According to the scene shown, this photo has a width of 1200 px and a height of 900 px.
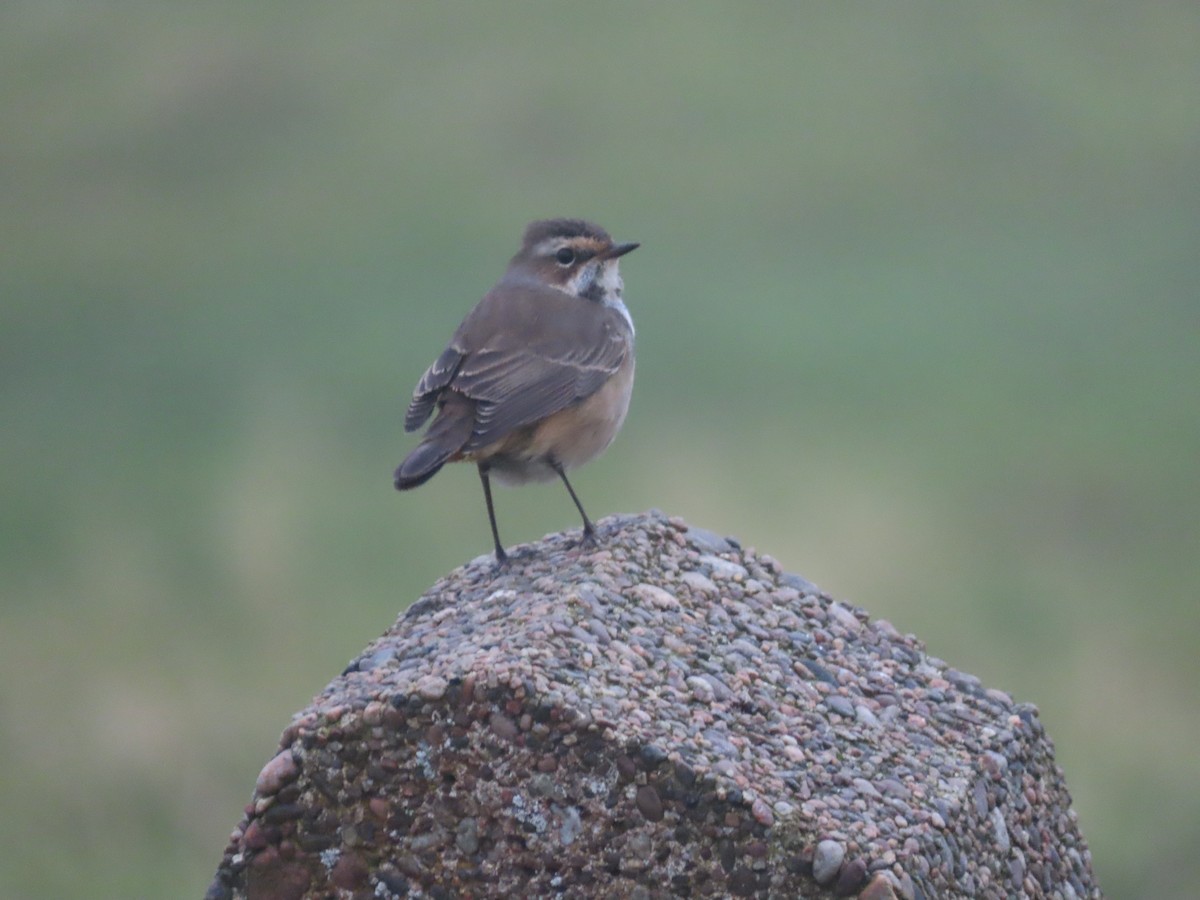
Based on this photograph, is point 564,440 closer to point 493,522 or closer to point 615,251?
point 493,522

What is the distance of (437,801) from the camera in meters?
4.93

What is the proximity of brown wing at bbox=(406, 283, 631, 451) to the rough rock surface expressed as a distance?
98 cm

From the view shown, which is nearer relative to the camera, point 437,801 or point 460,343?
point 437,801

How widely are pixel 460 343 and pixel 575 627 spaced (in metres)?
2.11

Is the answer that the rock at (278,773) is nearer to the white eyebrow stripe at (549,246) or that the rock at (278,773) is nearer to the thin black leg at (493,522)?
the thin black leg at (493,522)

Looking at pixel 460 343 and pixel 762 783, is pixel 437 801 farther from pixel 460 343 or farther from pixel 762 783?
pixel 460 343

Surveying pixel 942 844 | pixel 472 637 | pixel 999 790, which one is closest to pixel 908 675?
pixel 999 790

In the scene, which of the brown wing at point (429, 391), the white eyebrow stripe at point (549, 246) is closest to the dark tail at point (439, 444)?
the brown wing at point (429, 391)

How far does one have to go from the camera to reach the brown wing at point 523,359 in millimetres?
6711

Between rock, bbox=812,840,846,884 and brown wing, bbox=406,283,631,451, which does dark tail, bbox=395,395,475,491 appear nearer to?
brown wing, bbox=406,283,631,451

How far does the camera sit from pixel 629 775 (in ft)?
15.6

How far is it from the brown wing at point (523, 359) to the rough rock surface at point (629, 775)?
38.5 inches

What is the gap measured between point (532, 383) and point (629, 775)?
246 centimetres

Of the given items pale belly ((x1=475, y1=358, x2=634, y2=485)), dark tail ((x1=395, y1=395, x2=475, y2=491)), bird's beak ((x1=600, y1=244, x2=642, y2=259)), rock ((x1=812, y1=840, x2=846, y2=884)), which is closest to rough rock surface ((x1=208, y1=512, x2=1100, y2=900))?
rock ((x1=812, y1=840, x2=846, y2=884))
